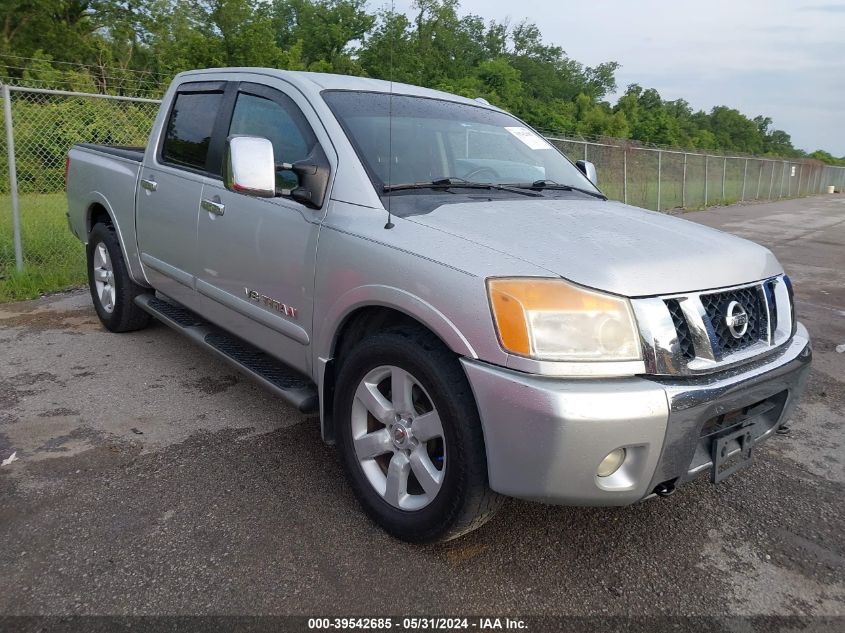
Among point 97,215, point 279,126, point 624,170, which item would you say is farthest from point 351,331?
point 624,170

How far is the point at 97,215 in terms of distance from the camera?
5.33 metres

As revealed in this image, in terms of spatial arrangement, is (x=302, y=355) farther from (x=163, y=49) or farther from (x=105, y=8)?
(x=105, y=8)

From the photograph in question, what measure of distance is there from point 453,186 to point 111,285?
325 cm

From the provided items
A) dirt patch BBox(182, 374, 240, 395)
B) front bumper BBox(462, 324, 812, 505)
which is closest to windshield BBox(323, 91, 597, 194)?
front bumper BBox(462, 324, 812, 505)

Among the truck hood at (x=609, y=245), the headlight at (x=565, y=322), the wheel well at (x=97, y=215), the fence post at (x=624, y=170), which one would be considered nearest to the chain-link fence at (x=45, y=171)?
the wheel well at (x=97, y=215)

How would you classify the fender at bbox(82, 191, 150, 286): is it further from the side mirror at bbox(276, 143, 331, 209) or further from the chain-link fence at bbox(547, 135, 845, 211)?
the chain-link fence at bbox(547, 135, 845, 211)

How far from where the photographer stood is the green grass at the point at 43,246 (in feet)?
22.8

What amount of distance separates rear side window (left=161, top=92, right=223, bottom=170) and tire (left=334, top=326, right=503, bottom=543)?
1.88m

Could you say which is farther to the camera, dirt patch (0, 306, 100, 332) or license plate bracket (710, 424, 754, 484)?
dirt patch (0, 306, 100, 332)

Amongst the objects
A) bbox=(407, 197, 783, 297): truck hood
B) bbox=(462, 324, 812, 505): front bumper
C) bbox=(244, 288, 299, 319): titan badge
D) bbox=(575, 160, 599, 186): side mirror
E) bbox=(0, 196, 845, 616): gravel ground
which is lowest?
bbox=(0, 196, 845, 616): gravel ground

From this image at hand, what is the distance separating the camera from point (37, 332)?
17.7 feet

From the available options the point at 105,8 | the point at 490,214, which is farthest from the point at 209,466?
the point at 105,8

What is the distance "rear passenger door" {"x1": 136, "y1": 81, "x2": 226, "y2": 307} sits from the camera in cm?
385

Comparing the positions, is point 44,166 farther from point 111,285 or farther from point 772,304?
point 772,304
